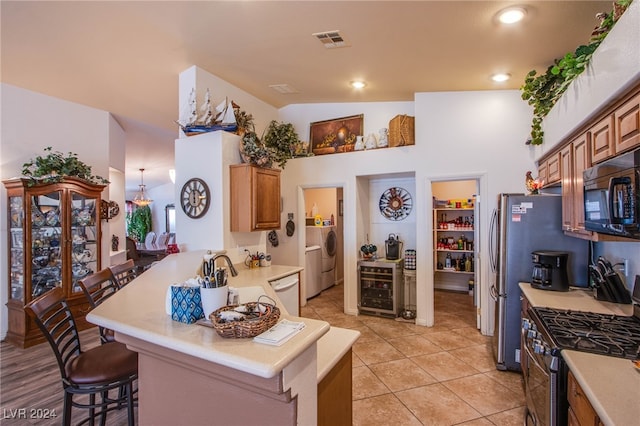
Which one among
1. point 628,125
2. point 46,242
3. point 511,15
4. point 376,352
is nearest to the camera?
point 628,125

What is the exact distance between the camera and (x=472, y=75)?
11.0 feet

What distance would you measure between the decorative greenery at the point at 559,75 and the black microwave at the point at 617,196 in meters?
0.83

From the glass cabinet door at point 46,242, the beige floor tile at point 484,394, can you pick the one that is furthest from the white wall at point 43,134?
the beige floor tile at point 484,394

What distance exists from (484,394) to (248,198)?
9.49 feet

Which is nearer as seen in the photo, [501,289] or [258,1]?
[258,1]

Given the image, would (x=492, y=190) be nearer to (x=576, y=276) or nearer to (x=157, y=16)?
(x=576, y=276)

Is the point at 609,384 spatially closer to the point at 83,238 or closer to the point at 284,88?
the point at 284,88

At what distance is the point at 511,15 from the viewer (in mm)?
2199

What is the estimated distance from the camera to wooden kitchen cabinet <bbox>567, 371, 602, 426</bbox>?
47.2 inches

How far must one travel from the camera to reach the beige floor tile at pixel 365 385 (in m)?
2.67

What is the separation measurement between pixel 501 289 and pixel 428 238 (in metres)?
1.24

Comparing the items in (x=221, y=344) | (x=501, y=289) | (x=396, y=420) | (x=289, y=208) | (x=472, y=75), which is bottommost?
(x=396, y=420)

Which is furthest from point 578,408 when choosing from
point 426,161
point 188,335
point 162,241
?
point 162,241

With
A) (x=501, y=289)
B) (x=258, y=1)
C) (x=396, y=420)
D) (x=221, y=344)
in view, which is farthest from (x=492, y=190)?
(x=221, y=344)
